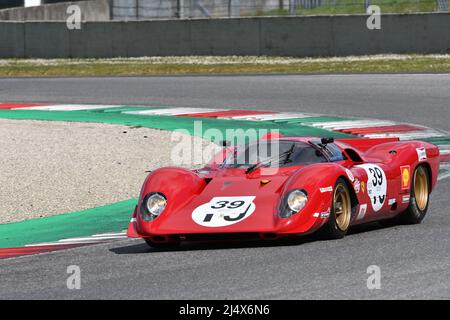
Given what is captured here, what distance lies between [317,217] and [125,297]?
2282 millimetres

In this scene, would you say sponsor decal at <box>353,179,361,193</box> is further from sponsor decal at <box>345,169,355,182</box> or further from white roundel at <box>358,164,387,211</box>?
white roundel at <box>358,164,387,211</box>

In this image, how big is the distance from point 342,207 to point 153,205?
156 centimetres

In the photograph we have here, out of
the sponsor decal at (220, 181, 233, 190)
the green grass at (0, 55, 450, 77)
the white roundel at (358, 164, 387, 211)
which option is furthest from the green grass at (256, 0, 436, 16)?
the sponsor decal at (220, 181, 233, 190)

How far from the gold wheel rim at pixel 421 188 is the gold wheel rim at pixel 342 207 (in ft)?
4.56

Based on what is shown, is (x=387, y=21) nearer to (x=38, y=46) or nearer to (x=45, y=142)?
(x=38, y=46)

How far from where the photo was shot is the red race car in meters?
8.72

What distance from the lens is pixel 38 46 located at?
97.8ft

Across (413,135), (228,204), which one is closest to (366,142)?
(228,204)

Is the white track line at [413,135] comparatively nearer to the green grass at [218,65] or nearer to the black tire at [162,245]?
the green grass at [218,65]

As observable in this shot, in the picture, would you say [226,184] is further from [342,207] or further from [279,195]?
[342,207]

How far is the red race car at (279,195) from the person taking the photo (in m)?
8.72

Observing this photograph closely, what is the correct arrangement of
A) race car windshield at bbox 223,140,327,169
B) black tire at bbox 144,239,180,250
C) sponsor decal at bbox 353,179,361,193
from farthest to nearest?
race car windshield at bbox 223,140,327,169 → sponsor decal at bbox 353,179,361,193 → black tire at bbox 144,239,180,250

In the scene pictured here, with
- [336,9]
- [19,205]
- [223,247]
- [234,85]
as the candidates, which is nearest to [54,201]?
[19,205]

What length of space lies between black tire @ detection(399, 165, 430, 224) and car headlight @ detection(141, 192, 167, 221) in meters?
2.39
